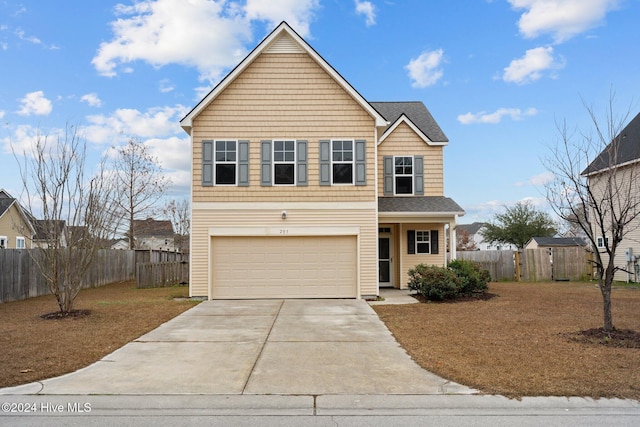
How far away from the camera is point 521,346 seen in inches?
330

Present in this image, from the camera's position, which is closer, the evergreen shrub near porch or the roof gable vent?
the evergreen shrub near porch

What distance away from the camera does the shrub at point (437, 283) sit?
48.2 ft

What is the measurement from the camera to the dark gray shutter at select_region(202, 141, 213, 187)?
15852 millimetres

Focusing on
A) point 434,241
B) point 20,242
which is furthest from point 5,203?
point 434,241

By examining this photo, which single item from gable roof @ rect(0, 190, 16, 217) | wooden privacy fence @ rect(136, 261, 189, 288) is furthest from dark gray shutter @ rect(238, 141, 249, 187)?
gable roof @ rect(0, 190, 16, 217)

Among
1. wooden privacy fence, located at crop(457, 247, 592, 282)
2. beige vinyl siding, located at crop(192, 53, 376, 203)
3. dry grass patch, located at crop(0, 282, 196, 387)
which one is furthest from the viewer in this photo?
wooden privacy fence, located at crop(457, 247, 592, 282)

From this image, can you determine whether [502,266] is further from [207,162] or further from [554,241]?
[554,241]

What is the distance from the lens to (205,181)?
15.8m

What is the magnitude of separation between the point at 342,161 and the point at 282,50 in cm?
414

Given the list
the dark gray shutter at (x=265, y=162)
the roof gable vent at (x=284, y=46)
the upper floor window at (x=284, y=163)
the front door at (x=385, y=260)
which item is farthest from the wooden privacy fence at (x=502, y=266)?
the roof gable vent at (x=284, y=46)

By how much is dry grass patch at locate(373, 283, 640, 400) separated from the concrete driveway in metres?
0.51

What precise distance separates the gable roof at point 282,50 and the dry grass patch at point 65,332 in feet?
20.4

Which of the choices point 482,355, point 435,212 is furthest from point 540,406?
point 435,212

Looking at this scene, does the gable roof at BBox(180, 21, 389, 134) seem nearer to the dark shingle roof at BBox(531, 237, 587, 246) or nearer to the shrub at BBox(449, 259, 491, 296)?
the shrub at BBox(449, 259, 491, 296)
